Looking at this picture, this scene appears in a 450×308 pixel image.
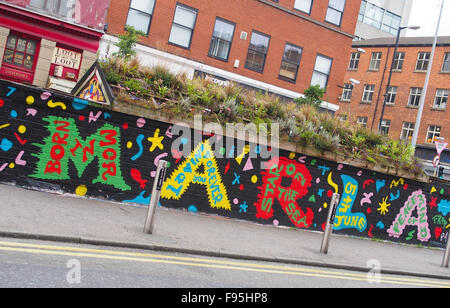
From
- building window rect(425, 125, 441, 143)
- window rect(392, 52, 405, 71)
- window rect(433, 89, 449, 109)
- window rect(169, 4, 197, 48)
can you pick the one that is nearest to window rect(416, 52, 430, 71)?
window rect(392, 52, 405, 71)

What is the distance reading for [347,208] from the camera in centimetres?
1284

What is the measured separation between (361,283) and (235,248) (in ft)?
6.95

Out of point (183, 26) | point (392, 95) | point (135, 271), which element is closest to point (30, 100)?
point (135, 271)

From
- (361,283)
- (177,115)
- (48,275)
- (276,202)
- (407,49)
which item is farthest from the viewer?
(407,49)

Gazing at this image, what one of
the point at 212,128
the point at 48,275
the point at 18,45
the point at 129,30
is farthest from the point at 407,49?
the point at 48,275

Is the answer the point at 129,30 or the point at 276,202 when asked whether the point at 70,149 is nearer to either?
the point at 276,202

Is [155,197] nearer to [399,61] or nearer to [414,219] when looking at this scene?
[414,219]

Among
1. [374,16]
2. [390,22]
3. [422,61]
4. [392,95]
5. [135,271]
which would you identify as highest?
[390,22]

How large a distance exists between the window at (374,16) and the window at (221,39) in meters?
47.2

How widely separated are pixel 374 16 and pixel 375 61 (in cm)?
2107

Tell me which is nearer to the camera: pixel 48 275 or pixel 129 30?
pixel 48 275

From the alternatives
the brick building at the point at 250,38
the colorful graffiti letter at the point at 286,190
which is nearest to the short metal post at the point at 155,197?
the colorful graffiti letter at the point at 286,190

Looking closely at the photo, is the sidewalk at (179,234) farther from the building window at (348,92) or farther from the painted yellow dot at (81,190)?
the building window at (348,92)

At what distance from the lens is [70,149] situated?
9562mm
